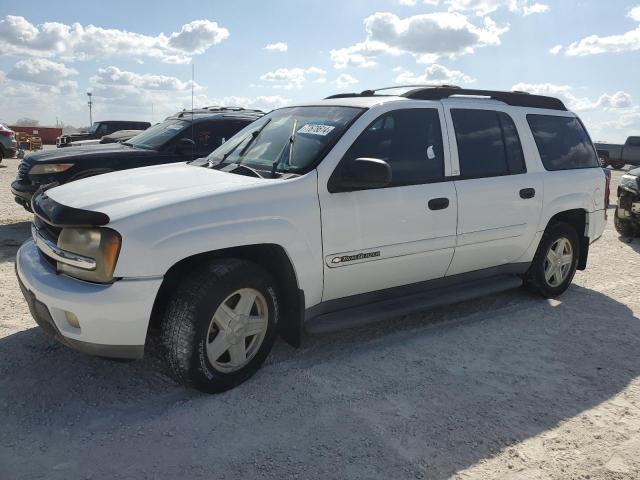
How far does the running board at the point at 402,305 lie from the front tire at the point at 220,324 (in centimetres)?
37

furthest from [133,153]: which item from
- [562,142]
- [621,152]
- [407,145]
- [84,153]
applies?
[621,152]

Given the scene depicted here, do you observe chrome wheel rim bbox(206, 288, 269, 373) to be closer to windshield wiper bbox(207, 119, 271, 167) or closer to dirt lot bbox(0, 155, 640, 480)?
dirt lot bbox(0, 155, 640, 480)

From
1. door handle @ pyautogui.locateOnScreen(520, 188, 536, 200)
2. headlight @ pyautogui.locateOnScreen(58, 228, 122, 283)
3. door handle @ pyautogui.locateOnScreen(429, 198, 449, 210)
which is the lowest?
headlight @ pyautogui.locateOnScreen(58, 228, 122, 283)

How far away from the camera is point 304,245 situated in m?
3.43

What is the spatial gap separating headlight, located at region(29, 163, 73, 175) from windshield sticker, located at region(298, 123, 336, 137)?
4506mm

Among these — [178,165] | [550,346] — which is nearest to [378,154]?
[178,165]

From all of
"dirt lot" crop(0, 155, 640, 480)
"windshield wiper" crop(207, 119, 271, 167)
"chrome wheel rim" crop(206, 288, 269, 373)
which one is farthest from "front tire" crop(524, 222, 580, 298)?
"chrome wheel rim" crop(206, 288, 269, 373)

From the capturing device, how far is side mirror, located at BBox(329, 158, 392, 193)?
3412 mm

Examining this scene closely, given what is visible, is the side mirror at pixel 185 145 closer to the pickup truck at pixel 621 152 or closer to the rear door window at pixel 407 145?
the rear door window at pixel 407 145

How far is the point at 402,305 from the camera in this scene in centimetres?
399

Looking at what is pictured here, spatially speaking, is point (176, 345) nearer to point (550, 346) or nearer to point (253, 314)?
point (253, 314)

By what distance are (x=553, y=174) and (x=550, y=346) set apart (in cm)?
166

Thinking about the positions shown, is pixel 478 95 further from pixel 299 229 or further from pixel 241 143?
pixel 299 229

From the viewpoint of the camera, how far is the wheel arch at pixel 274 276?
10.6 ft
